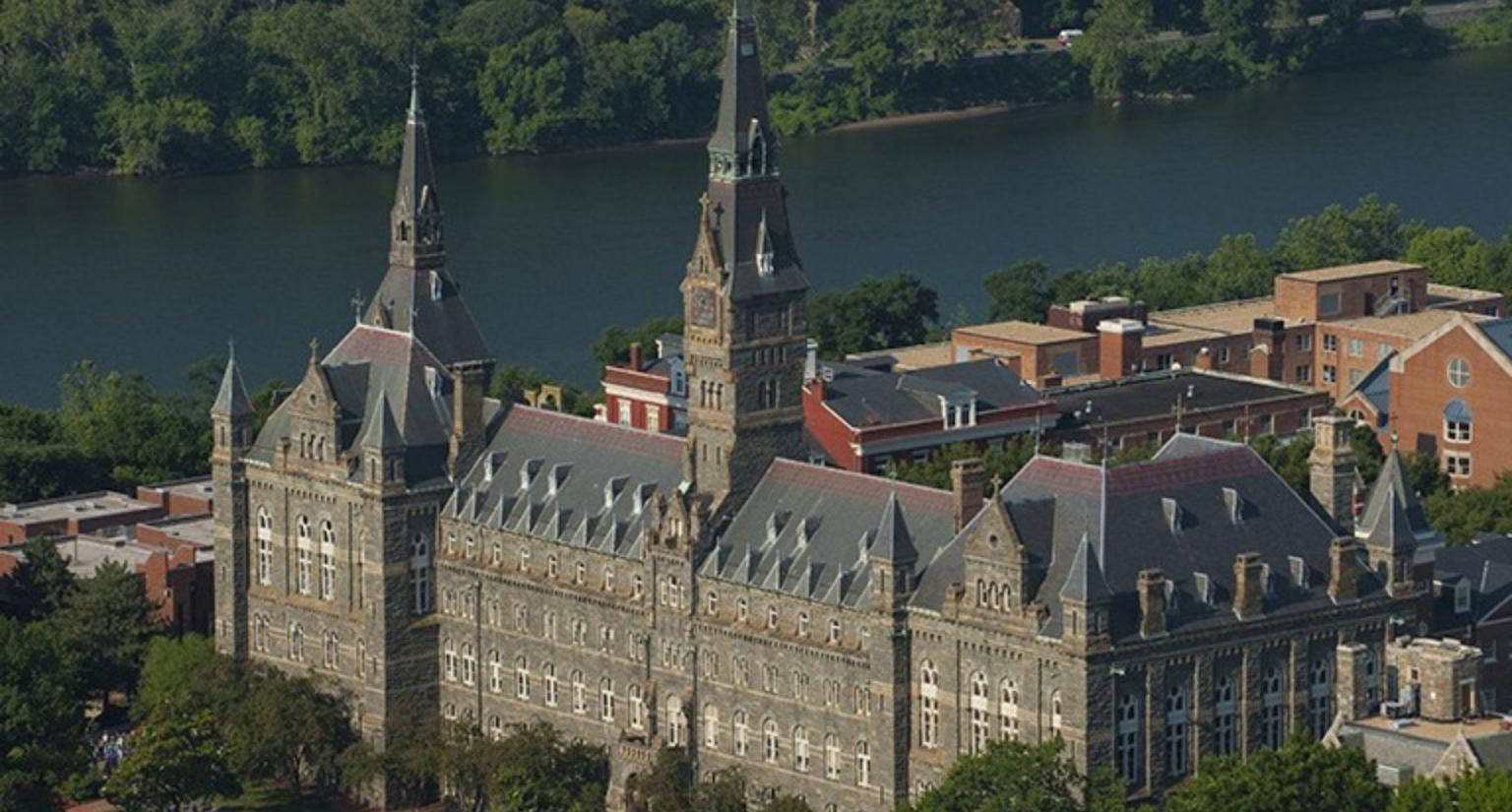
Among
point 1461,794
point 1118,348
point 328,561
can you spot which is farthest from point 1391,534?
point 1118,348

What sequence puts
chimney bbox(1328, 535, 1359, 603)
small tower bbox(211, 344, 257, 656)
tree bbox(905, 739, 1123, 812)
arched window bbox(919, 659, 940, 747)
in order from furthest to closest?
1. small tower bbox(211, 344, 257, 656)
2. chimney bbox(1328, 535, 1359, 603)
3. arched window bbox(919, 659, 940, 747)
4. tree bbox(905, 739, 1123, 812)

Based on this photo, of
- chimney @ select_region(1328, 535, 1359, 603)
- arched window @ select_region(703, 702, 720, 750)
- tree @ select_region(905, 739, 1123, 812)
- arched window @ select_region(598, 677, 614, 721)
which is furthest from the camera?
arched window @ select_region(598, 677, 614, 721)

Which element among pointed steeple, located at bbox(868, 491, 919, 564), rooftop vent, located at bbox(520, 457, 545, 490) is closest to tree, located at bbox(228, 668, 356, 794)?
rooftop vent, located at bbox(520, 457, 545, 490)

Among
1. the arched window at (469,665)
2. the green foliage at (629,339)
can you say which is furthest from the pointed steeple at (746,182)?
the green foliage at (629,339)

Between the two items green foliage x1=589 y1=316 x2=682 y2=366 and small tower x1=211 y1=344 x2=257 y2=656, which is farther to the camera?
green foliage x1=589 y1=316 x2=682 y2=366

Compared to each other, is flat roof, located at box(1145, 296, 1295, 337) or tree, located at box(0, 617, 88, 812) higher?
flat roof, located at box(1145, 296, 1295, 337)

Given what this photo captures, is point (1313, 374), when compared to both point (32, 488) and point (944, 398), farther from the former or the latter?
point (32, 488)

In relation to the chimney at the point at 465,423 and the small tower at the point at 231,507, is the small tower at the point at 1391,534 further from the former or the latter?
the small tower at the point at 231,507

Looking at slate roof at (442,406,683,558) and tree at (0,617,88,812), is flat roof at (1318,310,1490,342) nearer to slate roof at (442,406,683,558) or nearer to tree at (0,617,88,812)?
slate roof at (442,406,683,558)
